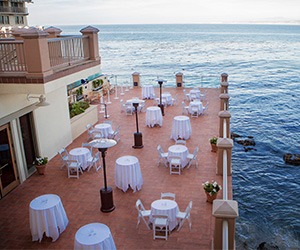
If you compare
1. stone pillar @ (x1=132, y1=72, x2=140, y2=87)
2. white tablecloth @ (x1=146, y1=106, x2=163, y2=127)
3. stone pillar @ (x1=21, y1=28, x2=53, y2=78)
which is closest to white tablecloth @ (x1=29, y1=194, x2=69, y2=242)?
stone pillar @ (x1=21, y1=28, x2=53, y2=78)

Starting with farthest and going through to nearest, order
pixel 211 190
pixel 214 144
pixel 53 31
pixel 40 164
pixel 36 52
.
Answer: pixel 214 144 → pixel 53 31 → pixel 40 164 → pixel 211 190 → pixel 36 52

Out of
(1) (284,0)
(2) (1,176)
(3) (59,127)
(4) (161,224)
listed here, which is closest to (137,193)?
(4) (161,224)

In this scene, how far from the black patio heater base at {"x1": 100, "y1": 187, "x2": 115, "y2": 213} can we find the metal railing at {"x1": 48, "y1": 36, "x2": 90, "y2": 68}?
4.36 m

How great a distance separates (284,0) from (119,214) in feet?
414

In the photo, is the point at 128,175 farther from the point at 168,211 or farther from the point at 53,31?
the point at 53,31

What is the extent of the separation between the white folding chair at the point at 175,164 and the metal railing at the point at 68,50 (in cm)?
492

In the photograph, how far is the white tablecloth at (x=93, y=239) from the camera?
7.15 meters

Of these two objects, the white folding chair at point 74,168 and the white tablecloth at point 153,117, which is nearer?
the white folding chair at point 74,168

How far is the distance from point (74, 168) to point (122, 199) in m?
2.66

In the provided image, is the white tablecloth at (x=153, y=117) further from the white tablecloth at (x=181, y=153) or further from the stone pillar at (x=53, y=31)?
the stone pillar at (x=53, y=31)

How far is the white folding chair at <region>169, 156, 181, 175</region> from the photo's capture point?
12.1 meters

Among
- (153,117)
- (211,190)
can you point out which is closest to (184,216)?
(211,190)

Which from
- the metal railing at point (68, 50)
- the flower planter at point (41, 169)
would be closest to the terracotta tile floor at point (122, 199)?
the flower planter at point (41, 169)

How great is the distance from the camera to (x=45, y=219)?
8531mm
